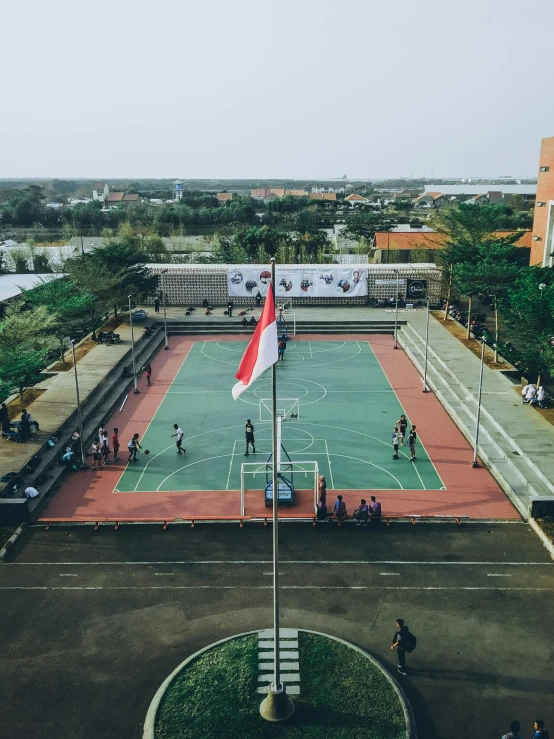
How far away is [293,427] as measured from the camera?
98.7 feet

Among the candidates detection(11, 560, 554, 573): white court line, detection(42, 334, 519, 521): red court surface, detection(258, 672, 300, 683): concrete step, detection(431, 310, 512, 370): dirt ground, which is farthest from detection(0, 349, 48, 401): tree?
detection(431, 310, 512, 370): dirt ground

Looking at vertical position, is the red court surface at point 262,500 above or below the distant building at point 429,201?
below

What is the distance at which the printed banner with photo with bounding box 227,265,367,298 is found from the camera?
5525 cm

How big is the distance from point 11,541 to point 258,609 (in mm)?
8542

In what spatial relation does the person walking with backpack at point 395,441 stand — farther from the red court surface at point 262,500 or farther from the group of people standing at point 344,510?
the group of people standing at point 344,510

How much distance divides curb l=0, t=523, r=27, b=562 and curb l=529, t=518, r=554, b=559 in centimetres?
1666

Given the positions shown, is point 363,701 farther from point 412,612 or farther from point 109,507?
point 109,507

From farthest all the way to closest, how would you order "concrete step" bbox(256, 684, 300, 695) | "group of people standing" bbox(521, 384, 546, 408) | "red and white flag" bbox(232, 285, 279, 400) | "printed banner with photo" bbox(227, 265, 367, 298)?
1. "printed banner with photo" bbox(227, 265, 367, 298)
2. "group of people standing" bbox(521, 384, 546, 408)
3. "concrete step" bbox(256, 684, 300, 695)
4. "red and white flag" bbox(232, 285, 279, 400)

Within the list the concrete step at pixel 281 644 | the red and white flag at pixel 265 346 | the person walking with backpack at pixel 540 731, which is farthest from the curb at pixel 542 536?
the red and white flag at pixel 265 346

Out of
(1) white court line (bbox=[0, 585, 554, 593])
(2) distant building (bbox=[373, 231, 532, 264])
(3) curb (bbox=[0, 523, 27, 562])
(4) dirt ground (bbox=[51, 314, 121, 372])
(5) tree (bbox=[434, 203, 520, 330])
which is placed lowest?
(1) white court line (bbox=[0, 585, 554, 593])

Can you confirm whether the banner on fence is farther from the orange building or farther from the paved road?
the paved road

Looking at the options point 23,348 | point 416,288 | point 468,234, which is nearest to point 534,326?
point 468,234

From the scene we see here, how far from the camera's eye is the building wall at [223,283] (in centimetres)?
5594

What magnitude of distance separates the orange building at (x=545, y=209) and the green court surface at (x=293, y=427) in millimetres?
16663
